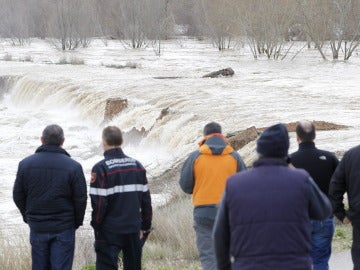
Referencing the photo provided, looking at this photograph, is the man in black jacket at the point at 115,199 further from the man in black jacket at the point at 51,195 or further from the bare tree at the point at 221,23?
the bare tree at the point at 221,23

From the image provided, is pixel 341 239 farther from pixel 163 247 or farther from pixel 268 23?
pixel 268 23

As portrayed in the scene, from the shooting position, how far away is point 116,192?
512 cm

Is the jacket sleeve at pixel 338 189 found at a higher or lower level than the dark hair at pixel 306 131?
lower

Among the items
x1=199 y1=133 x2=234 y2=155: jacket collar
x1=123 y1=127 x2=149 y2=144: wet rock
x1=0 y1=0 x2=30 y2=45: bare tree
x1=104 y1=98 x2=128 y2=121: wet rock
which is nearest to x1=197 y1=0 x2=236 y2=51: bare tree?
x1=0 y1=0 x2=30 y2=45: bare tree

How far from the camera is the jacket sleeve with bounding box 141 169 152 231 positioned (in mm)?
5289

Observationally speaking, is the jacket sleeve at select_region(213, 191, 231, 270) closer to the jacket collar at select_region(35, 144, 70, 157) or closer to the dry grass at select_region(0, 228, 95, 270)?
the jacket collar at select_region(35, 144, 70, 157)

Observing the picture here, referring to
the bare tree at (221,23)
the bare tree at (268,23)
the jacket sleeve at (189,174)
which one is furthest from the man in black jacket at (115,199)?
the bare tree at (221,23)

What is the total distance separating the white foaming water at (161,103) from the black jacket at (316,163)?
6.95 meters

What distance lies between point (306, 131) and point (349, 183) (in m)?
0.64

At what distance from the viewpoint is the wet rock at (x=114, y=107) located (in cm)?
2239

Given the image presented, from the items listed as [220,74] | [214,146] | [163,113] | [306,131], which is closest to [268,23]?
[220,74]

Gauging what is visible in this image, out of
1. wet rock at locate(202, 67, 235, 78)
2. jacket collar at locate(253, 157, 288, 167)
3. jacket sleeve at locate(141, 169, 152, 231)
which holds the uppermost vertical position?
jacket collar at locate(253, 157, 288, 167)

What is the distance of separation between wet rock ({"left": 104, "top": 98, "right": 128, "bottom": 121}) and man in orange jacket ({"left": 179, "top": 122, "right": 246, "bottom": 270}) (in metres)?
17.1

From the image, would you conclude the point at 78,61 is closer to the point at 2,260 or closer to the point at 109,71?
the point at 109,71
